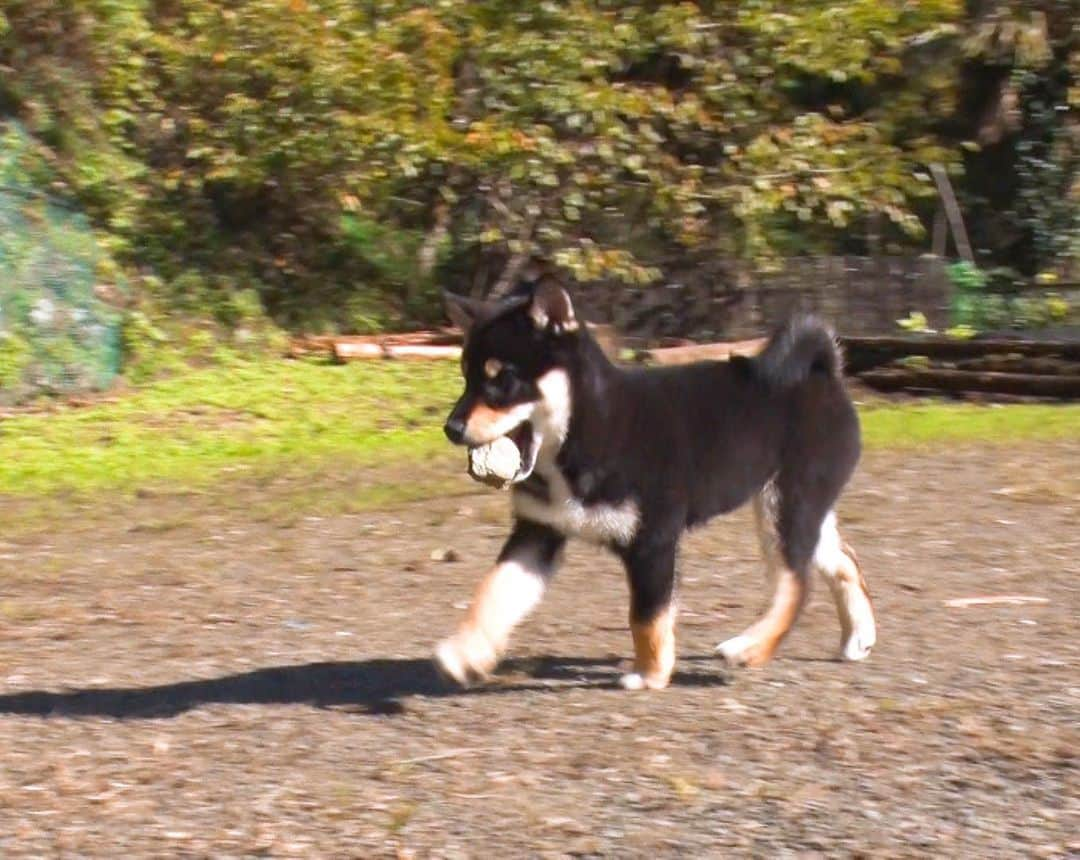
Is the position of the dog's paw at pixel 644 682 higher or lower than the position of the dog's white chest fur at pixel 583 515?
lower

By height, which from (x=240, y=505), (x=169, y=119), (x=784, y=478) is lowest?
(x=240, y=505)

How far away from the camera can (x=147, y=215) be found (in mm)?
15703

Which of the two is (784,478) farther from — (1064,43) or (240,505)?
(1064,43)

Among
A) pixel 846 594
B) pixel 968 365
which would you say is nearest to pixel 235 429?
pixel 968 365

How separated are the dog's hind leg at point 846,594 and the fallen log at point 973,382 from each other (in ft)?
26.5

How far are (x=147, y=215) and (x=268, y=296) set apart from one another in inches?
49.1

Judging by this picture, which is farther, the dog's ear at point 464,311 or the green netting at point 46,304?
the green netting at point 46,304

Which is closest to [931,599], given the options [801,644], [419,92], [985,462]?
[801,644]

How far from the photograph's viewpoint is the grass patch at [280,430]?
37.0 feet

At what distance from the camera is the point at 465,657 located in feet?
19.3

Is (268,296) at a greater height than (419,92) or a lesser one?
lesser

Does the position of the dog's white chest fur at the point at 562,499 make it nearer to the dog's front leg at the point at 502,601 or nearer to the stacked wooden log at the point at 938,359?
the dog's front leg at the point at 502,601

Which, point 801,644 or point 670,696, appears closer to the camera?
point 670,696

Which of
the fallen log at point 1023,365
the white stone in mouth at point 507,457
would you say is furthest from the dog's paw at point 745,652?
the fallen log at point 1023,365
